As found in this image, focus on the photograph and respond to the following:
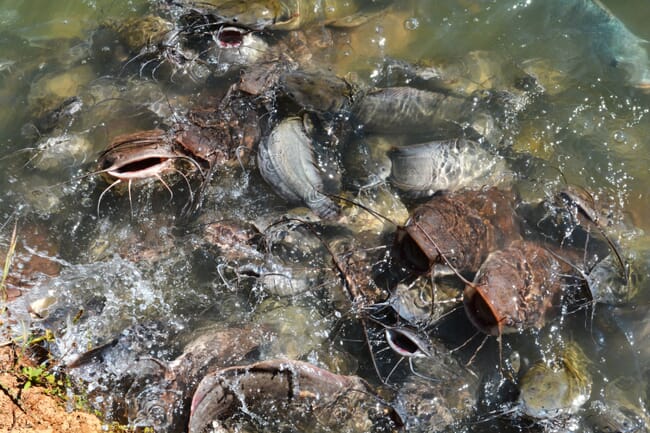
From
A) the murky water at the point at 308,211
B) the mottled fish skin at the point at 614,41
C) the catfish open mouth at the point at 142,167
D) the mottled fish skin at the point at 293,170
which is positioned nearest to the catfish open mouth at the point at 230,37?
the murky water at the point at 308,211

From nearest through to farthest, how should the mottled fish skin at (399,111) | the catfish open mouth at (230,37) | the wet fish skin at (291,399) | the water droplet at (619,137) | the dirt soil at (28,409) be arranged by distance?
the dirt soil at (28,409) < the wet fish skin at (291,399) < the mottled fish skin at (399,111) < the catfish open mouth at (230,37) < the water droplet at (619,137)

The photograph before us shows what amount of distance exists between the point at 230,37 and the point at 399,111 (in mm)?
1556

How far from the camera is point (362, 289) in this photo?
3727 millimetres

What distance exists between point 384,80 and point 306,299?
2.15 metres

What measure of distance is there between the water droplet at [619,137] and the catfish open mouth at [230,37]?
3.26 meters

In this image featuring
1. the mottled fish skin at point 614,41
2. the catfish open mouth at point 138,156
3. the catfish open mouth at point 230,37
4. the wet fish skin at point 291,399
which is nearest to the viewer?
the wet fish skin at point 291,399

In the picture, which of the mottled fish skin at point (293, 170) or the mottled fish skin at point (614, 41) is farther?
the mottled fish skin at point (614, 41)

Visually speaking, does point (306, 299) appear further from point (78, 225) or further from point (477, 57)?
point (477, 57)

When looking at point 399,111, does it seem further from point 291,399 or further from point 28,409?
point 28,409

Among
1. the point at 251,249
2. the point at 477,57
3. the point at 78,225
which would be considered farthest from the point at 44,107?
the point at 477,57

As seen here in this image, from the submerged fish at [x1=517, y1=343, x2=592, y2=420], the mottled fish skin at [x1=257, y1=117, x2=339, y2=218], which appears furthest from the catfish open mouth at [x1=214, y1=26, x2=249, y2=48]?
the submerged fish at [x1=517, y1=343, x2=592, y2=420]

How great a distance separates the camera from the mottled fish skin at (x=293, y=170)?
3975 millimetres

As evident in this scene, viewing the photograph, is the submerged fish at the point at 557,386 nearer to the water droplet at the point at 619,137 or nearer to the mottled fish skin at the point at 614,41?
the water droplet at the point at 619,137

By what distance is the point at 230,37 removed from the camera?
15.6 feet
